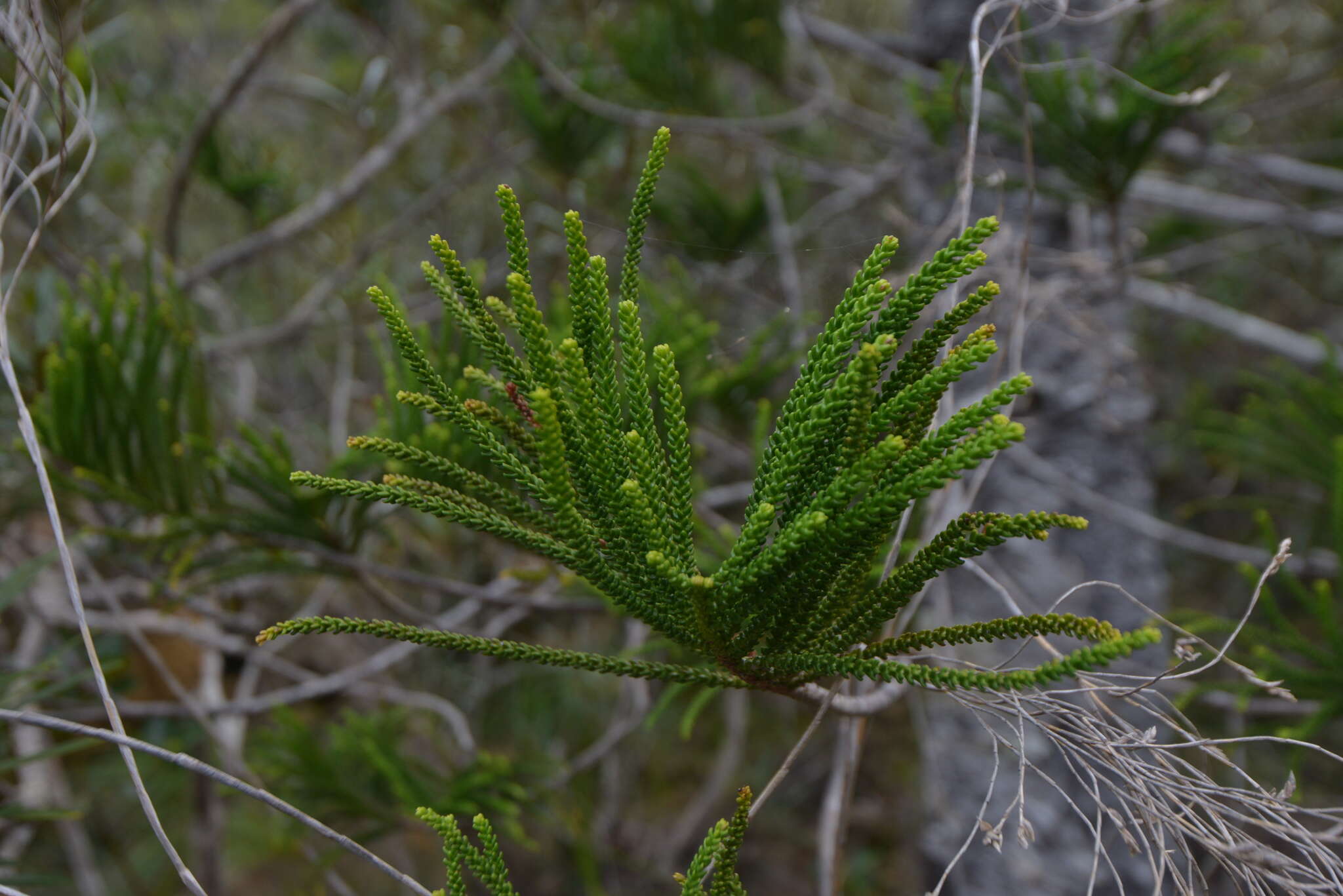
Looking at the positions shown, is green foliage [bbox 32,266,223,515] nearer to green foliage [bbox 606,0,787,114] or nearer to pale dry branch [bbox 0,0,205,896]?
pale dry branch [bbox 0,0,205,896]

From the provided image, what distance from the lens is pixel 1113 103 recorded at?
141cm

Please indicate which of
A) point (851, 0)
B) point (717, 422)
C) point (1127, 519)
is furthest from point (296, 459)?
point (851, 0)

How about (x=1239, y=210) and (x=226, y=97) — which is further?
(x=1239, y=210)

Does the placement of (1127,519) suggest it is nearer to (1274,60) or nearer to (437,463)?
(437,463)

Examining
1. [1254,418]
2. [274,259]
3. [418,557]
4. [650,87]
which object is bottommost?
[418,557]

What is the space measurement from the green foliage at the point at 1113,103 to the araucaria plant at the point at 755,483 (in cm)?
96

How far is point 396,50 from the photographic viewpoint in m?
2.25

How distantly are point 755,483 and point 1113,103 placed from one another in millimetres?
1296

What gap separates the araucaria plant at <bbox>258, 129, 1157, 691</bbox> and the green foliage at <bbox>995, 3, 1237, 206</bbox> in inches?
37.9

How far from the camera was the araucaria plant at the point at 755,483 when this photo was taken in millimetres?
467

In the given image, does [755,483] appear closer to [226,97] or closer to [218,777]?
[218,777]

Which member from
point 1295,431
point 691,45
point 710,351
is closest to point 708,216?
point 691,45

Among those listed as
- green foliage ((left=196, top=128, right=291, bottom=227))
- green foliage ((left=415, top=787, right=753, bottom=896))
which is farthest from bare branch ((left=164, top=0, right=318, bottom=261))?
green foliage ((left=415, top=787, right=753, bottom=896))

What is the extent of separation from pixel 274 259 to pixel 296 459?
145 cm
